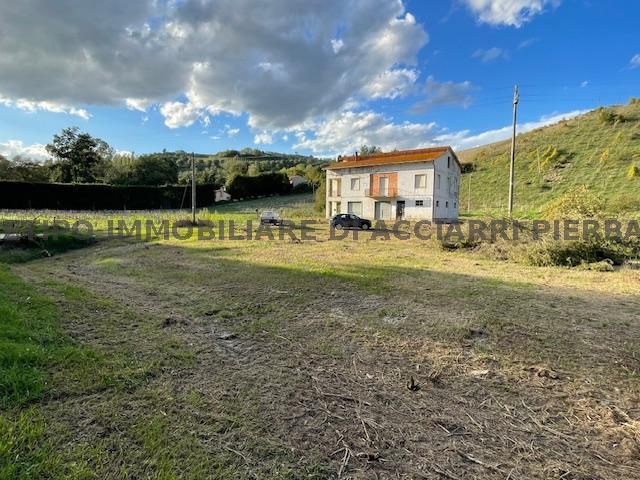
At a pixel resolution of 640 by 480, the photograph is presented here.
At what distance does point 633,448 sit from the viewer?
2553 millimetres

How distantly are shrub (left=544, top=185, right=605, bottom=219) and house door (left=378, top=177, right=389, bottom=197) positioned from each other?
16935mm

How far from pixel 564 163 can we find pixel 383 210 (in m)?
29.1

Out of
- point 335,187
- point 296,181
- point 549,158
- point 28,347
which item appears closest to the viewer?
point 28,347

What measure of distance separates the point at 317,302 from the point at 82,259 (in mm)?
9183

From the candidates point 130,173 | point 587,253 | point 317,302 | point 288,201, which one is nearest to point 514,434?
point 317,302

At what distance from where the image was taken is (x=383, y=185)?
29.5 meters

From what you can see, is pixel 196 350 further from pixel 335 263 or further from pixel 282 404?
pixel 335 263

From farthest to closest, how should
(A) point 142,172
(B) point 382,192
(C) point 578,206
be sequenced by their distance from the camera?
(A) point 142,172, (B) point 382,192, (C) point 578,206

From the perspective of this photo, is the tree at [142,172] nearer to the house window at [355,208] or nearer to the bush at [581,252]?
the house window at [355,208]

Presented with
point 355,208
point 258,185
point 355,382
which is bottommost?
point 355,382

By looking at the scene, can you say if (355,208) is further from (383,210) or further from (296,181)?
(296,181)

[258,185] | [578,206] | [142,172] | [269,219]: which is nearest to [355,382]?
[578,206]

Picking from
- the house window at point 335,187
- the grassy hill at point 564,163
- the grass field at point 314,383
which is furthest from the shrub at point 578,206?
the house window at point 335,187

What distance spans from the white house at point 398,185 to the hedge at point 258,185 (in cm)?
2083
